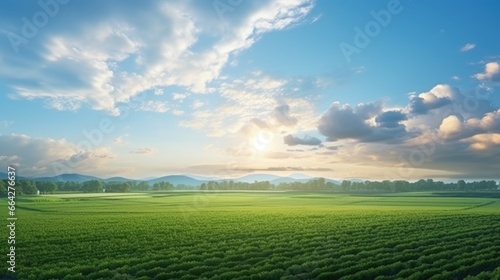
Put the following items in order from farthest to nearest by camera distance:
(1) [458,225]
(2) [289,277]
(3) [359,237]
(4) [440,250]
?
(1) [458,225], (3) [359,237], (4) [440,250], (2) [289,277]

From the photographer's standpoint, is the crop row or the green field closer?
the green field

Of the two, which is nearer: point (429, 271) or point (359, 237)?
point (429, 271)

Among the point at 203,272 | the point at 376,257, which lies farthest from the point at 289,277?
the point at 376,257

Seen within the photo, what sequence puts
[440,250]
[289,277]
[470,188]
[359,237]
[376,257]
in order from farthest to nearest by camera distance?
[470,188] → [359,237] → [440,250] → [376,257] → [289,277]

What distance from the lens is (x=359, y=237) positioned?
32.0 meters

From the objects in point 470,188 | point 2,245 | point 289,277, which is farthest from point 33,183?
point 470,188

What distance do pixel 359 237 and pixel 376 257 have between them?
32.3 feet

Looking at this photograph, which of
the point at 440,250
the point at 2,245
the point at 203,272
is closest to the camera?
the point at 203,272

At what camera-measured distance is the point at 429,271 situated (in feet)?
61.3

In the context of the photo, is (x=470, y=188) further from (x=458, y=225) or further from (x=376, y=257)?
(x=376, y=257)

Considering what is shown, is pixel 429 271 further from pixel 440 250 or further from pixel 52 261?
pixel 52 261

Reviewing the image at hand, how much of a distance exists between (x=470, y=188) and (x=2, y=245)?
706 ft

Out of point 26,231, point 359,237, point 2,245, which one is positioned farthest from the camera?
point 26,231

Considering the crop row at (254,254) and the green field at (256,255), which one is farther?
the crop row at (254,254)
